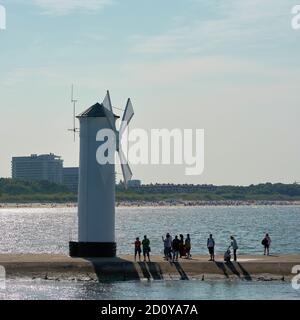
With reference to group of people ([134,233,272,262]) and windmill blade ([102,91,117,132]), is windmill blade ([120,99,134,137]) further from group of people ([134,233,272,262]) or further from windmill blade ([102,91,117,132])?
group of people ([134,233,272,262])

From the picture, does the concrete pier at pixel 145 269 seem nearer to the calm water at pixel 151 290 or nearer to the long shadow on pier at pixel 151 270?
the long shadow on pier at pixel 151 270

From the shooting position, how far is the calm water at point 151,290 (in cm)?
3809

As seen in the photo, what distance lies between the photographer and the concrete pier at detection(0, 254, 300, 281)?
43.5 m

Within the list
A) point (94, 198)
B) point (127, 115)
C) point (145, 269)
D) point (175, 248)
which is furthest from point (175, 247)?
point (127, 115)

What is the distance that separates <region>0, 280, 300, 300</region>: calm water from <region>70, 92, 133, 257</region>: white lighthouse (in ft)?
14.9

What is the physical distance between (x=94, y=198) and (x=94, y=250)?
2.49 m

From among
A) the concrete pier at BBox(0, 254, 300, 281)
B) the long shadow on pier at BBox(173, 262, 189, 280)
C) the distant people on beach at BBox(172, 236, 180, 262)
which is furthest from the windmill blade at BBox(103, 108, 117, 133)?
the long shadow on pier at BBox(173, 262, 189, 280)

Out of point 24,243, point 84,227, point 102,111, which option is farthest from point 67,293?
point 24,243

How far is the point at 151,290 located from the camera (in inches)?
1571

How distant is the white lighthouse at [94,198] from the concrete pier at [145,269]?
1.86 metres

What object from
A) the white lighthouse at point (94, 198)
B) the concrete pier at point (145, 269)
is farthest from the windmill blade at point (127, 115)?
the concrete pier at point (145, 269)

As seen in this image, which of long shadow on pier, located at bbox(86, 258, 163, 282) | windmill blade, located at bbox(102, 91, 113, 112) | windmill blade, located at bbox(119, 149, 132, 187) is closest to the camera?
long shadow on pier, located at bbox(86, 258, 163, 282)
